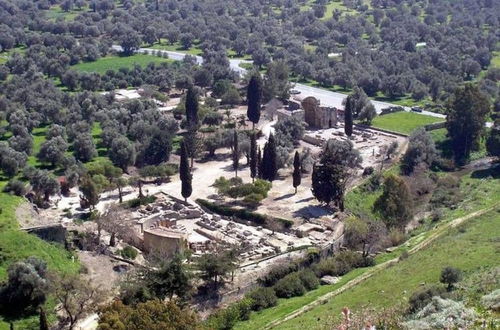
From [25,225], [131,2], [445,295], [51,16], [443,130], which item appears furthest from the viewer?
[131,2]

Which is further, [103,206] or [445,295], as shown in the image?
[103,206]

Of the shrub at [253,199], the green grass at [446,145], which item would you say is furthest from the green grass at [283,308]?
the green grass at [446,145]

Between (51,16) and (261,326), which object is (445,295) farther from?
(51,16)

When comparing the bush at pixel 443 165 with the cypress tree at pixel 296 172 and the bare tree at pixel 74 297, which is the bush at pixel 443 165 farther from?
the bare tree at pixel 74 297

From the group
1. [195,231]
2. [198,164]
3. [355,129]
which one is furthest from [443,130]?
[195,231]

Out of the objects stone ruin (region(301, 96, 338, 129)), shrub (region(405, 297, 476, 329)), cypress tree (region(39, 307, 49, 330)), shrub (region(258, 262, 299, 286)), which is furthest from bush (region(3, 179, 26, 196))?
shrub (region(405, 297, 476, 329))

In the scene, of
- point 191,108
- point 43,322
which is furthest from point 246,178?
point 43,322
